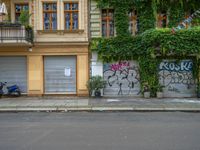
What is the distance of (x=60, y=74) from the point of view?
2250cm

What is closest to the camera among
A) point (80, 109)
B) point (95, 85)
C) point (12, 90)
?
point (80, 109)

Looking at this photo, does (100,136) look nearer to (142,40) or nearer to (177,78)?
(142,40)

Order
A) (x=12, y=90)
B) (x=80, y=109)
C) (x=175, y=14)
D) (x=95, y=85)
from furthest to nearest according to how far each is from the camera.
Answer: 1. (x=12, y=90)
2. (x=175, y=14)
3. (x=95, y=85)
4. (x=80, y=109)

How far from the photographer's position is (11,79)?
22.6 meters

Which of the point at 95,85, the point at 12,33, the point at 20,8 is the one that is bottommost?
the point at 95,85

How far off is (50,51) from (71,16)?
2.61 meters

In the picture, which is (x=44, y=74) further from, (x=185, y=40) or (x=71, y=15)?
(x=185, y=40)

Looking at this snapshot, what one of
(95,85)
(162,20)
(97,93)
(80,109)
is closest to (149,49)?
(162,20)

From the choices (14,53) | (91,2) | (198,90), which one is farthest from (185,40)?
(14,53)

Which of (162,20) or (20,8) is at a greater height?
(20,8)

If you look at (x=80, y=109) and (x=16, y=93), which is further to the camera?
(x=16, y=93)

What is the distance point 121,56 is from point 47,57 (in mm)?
4769

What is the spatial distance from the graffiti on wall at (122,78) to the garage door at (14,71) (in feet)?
17.2

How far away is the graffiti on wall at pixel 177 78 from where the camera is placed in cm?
2209
